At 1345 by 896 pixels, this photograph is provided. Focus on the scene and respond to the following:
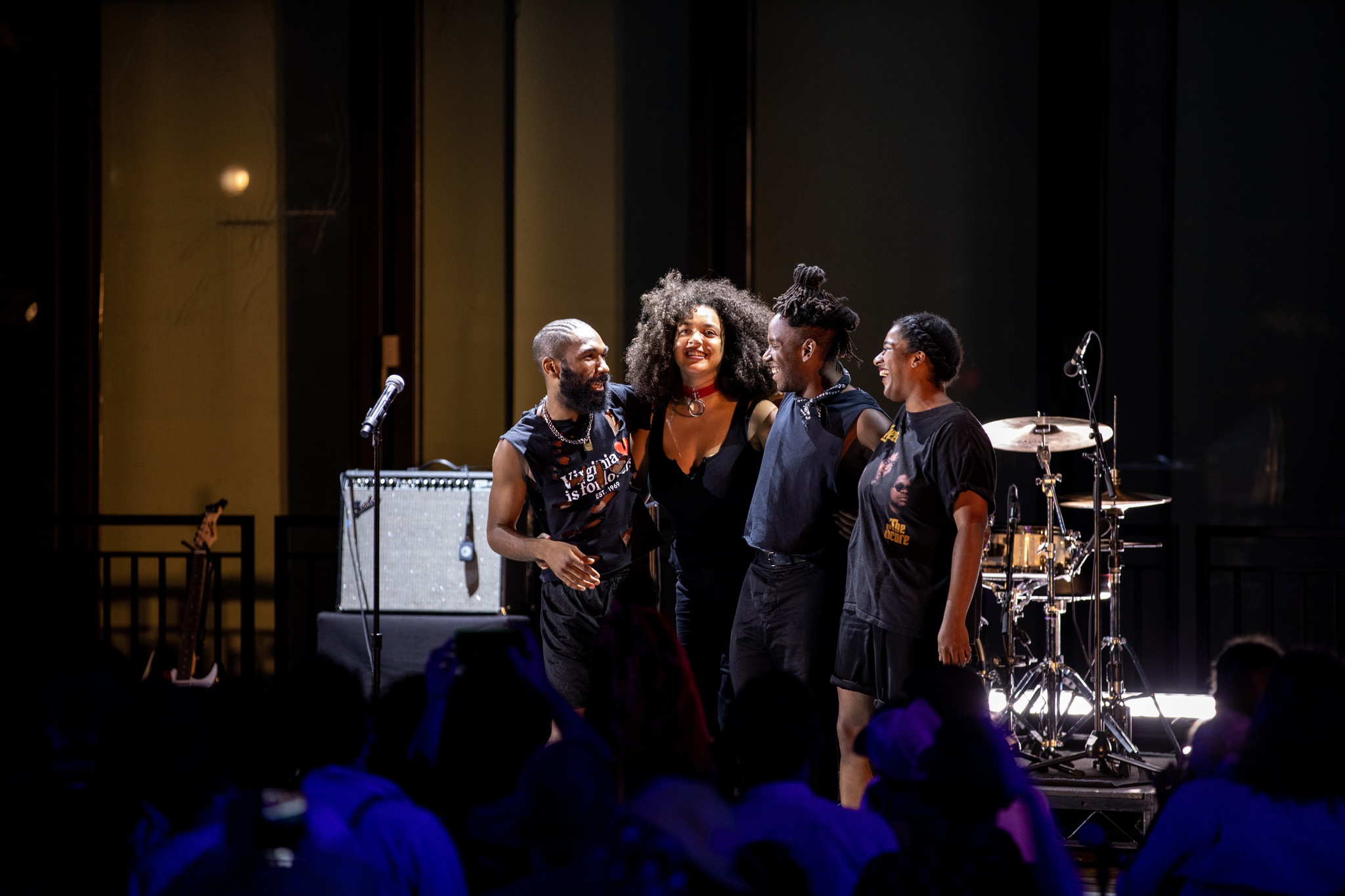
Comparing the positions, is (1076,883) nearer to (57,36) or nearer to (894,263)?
(894,263)

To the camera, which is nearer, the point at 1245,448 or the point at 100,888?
the point at 100,888

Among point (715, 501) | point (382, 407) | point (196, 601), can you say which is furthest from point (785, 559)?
point (196, 601)

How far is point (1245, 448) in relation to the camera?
6.60m

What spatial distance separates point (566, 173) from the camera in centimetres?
704

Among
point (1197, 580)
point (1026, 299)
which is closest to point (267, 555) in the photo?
point (1026, 299)

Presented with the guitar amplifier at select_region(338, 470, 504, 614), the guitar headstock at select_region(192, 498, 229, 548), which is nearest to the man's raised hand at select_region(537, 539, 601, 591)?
the guitar amplifier at select_region(338, 470, 504, 614)

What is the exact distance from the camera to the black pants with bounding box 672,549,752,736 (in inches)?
159

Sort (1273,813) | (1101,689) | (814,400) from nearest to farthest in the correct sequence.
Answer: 1. (1273,813)
2. (814,400)
3. (1101,689)

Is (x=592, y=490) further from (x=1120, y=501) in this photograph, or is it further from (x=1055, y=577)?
(x=1120, y=501)

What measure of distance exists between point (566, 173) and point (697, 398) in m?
3.18

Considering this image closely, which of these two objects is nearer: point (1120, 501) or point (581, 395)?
point (581, 395)

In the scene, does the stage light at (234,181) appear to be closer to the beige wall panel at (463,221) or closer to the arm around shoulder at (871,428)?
the beige wall panel at (463,221)

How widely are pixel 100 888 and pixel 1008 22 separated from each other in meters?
6.30

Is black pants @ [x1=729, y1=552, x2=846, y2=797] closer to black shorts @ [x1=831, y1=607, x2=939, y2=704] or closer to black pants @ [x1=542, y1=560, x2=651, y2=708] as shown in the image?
black shorts @ [x1=831, y1=607, x2=939, y2=704]
